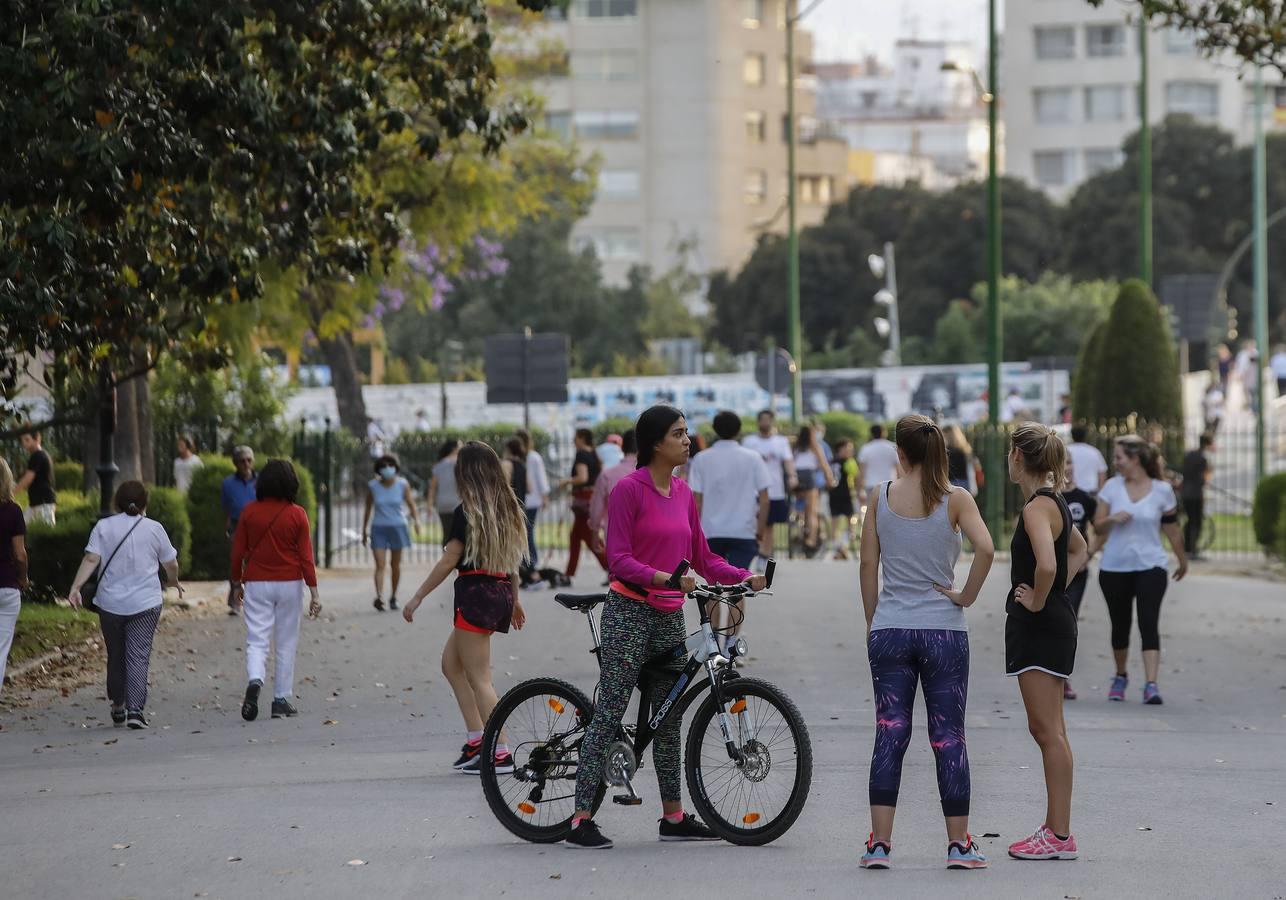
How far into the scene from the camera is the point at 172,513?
20.1 m

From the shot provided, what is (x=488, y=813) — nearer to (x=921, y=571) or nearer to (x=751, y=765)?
(x=751, y=765)

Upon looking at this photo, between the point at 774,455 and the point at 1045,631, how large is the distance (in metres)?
13.7

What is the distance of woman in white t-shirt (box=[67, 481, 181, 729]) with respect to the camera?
1195cm

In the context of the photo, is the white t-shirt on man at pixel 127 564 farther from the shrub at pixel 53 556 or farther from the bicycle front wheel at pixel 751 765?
the shrub at pixel 53 556

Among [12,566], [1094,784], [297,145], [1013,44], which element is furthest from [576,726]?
[1013,44]

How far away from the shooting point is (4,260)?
12438 mm

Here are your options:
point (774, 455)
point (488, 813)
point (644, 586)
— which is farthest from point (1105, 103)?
point (644, 586)

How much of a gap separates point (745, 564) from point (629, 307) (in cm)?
5981

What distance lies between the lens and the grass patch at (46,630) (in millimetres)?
15359

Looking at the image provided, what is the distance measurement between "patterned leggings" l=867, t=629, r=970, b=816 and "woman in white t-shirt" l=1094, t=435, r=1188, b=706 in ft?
18.7

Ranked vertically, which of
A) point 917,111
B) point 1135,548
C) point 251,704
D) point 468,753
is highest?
point 917,111

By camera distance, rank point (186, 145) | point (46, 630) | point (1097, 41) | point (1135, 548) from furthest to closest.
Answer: point (1097, 41)
point (46, 630)
point (186, 145)
point (1135, 548)

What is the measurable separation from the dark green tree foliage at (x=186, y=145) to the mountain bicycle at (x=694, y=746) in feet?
18.9

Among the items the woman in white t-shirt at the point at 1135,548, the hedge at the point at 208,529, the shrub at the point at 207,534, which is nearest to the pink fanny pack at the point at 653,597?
the woman in white t-shirt at the point at 1135,548
